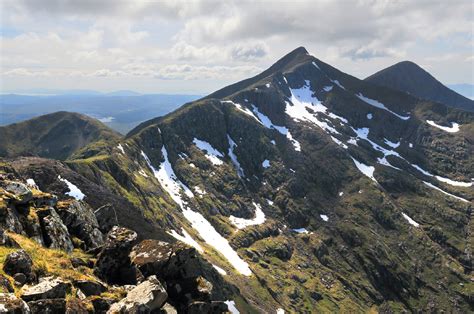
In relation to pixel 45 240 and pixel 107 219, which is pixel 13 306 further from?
pixel 107 219

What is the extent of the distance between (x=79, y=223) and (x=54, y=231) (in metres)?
4.54

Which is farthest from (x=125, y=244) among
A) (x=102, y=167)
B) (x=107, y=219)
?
(x=102, y=167)

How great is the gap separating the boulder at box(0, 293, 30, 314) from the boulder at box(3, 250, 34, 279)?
4.21 metres

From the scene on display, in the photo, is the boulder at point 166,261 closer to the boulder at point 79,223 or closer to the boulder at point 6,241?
the boulder at point 79,223

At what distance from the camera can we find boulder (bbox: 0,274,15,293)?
58.8 feet

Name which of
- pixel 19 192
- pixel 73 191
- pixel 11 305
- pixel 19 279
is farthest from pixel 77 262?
pixel 73 191

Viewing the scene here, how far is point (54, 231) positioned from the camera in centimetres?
3072

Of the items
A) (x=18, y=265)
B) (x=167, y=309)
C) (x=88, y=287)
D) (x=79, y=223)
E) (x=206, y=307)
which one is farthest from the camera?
(x=79, y=223)

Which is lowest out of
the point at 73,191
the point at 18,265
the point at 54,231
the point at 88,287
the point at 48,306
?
the point at 73,191

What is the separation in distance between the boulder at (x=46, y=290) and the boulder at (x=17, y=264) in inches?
52.1

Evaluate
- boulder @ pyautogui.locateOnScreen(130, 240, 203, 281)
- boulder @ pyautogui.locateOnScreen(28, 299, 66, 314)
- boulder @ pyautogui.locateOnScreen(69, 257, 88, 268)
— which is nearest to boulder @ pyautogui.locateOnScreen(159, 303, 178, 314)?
boulder @ pyautogui.locateOnScreen(130, 240, 203, 281)

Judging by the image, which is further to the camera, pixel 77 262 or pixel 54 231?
pixel 54 231

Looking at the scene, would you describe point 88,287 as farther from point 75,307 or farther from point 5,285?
point 5,285

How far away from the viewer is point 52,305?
18688mm
